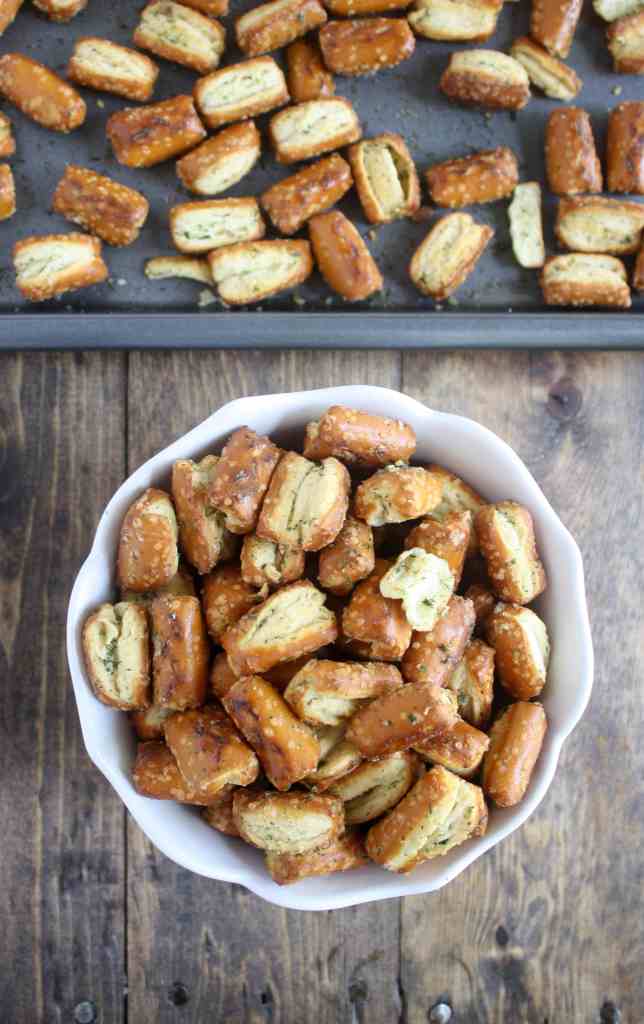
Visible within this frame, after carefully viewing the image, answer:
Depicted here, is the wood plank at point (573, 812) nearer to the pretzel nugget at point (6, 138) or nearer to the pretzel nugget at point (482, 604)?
the pretzel nugget at point (482, 604)

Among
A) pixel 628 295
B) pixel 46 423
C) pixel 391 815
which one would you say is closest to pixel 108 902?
pixel 391 815

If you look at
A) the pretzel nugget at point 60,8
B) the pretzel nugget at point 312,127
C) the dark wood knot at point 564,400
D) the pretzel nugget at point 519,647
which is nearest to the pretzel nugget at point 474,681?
the pretzel nugget at point 519,647

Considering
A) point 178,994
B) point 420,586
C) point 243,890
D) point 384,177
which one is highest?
point 384,177

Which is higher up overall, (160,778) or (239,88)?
(239,88)

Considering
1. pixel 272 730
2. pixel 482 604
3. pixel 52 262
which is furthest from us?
pixel 52 262

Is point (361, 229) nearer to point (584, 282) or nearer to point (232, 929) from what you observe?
point (584, 282)

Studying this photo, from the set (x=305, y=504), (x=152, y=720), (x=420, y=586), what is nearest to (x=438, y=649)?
(x=420, y=586)

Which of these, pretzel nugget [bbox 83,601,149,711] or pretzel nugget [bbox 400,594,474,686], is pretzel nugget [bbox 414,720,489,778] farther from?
pretzel nugget [bbox 83,601,149,711]
